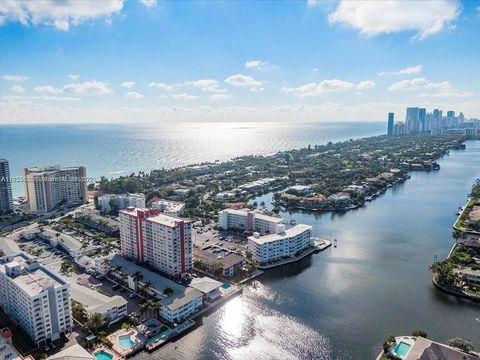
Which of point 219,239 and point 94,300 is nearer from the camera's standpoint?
point 94,300

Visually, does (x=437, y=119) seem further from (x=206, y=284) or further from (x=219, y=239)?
(x=206, y=284)

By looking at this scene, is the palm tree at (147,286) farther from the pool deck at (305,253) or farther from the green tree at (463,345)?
the green tree at (463,345)

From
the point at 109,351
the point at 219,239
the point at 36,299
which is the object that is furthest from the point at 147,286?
the point at 219,239

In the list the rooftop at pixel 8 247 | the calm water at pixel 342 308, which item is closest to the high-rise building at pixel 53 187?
Answer: the rooftop at pixel 8 247

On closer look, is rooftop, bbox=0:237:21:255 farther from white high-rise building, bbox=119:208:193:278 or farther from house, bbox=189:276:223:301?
house, bbox=189:276:223:301

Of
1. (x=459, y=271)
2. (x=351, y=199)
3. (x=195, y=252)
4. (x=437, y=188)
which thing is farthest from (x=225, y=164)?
(x=459, y=271)

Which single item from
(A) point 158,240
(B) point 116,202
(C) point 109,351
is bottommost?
(C) point 109,351
